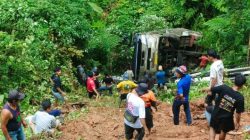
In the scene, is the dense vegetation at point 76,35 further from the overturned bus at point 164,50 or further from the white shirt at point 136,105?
the white shirt at point 136,105

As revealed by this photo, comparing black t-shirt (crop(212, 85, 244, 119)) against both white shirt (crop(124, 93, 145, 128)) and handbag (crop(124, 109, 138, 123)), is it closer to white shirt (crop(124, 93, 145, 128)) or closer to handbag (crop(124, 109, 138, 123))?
white shirt (crop(124, 93, 145, 128))

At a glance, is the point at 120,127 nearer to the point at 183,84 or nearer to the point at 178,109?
the point at 178,109

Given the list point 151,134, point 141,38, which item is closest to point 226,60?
point 141,38

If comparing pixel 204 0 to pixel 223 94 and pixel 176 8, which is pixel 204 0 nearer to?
pixel 176 8

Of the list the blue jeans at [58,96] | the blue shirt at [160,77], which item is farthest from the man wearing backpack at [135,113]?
the blue shirt at [160,77]

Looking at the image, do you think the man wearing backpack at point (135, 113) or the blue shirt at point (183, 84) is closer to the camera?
the man wearing backpack at point (135, 113)

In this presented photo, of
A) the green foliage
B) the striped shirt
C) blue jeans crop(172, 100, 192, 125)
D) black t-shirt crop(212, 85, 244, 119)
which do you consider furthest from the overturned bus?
black t-shirt crop(212, 85, 244, 119)

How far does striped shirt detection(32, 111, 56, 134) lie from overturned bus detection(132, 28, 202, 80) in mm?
9395

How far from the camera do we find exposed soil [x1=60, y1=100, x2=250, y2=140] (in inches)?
422

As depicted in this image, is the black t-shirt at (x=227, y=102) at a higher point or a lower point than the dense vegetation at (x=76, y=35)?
higher

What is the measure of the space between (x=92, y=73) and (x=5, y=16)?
4210mm

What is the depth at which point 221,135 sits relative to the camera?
8.48 m

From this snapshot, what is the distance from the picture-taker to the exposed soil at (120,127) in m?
10.7

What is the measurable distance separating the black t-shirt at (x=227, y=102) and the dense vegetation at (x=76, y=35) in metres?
9.05
